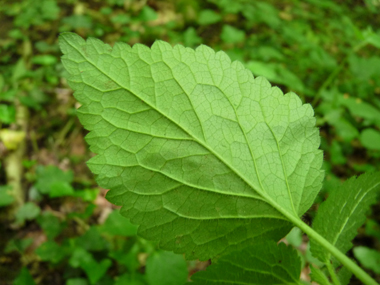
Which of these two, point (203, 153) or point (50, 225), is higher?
point (203, 153)

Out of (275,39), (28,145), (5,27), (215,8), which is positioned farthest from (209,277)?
(5,27)

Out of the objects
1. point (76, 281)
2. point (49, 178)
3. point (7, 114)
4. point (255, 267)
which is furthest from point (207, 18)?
point (255, 267)

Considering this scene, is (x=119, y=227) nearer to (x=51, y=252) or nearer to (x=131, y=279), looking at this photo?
(x=131, y=279)

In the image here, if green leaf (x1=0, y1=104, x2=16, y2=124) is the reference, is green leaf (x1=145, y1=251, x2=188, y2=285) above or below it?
above

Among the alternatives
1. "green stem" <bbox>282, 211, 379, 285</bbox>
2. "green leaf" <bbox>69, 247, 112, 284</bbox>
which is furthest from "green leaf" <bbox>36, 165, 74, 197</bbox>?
"green stem" <bbox>282, 211, 379, 285</bbox>

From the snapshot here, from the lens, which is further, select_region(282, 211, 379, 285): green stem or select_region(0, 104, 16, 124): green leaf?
select_region(0, 104, 16, 124): green leaf

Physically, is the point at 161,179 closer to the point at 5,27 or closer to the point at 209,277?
the point at 209,277

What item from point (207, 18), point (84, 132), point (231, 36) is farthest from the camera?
point (207, 18)

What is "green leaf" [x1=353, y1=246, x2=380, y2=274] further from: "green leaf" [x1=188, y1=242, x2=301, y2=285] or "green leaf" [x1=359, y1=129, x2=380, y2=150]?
"green leaf" [x1=188, y1=242, x2=301, y2=285]
